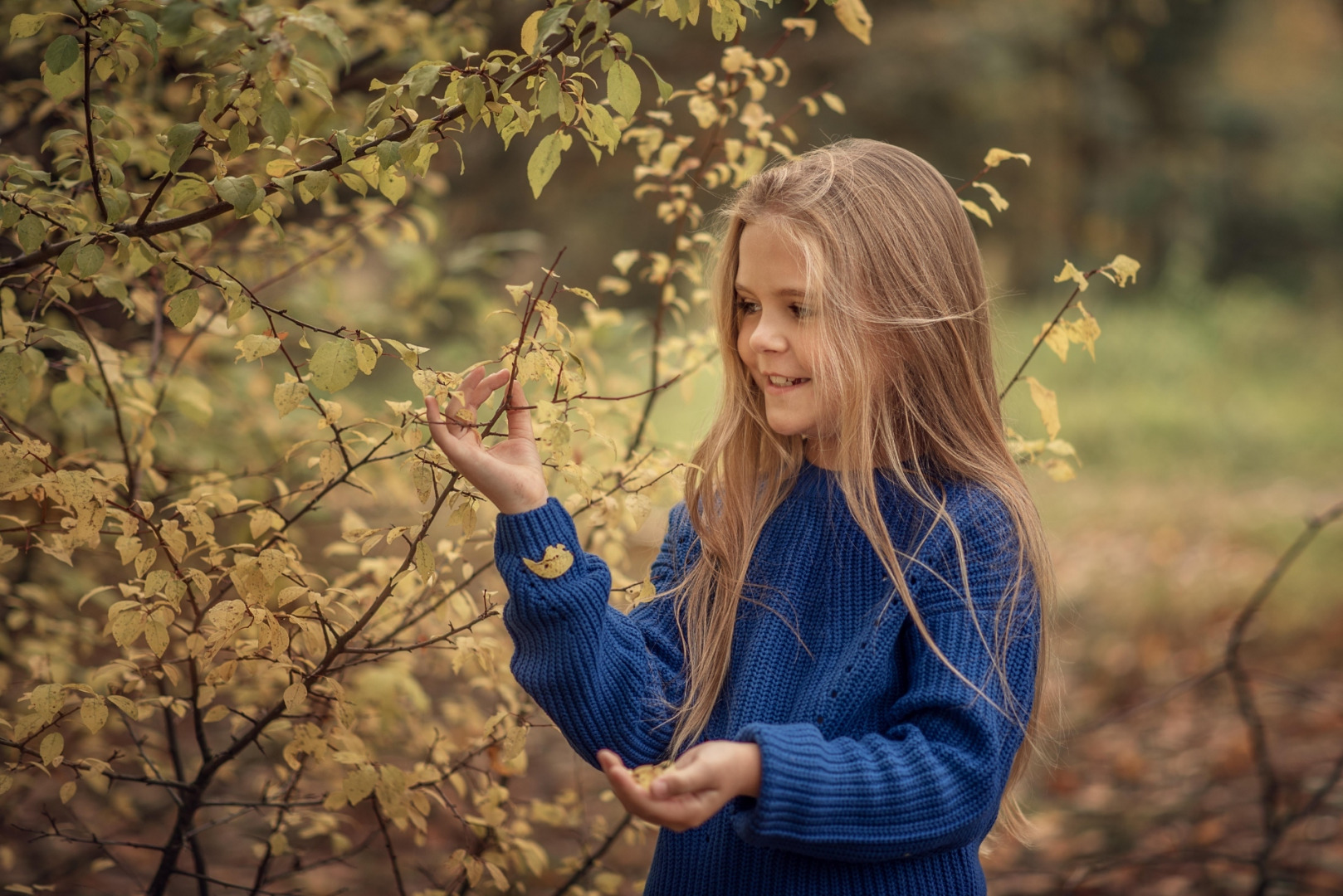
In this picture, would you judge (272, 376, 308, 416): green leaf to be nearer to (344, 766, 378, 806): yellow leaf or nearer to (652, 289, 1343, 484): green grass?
(344, 766, 378, 806): yellow leaf

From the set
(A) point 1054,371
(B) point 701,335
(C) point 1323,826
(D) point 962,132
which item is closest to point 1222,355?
(A) point 1054,371

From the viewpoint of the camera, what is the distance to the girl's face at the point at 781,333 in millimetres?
1453

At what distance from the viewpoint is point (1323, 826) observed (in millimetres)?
3033

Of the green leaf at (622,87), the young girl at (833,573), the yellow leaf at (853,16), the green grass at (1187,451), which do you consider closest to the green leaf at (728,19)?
the green leaf at (622,87)

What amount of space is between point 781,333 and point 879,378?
15cm

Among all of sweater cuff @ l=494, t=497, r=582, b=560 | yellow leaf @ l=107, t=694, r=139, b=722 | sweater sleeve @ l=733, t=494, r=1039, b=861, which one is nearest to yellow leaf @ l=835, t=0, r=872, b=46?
sweater sleeve @ l=733, t=494, r=1039, b=861

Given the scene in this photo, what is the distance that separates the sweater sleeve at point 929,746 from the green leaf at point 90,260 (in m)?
0.91

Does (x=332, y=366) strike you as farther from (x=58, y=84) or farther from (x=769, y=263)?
(x=769, y=263)

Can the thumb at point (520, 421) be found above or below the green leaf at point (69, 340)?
below

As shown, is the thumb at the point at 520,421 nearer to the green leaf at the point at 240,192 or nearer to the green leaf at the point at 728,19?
the green leaf at the point at 240,192

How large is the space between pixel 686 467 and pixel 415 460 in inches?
18.4

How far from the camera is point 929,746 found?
1.25 m

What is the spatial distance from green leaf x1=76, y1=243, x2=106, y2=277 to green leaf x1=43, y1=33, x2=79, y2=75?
20cm

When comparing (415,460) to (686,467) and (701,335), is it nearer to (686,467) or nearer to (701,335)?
(686,467)
